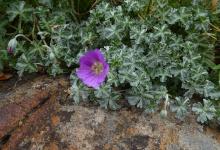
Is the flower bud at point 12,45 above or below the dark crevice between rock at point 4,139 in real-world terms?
above

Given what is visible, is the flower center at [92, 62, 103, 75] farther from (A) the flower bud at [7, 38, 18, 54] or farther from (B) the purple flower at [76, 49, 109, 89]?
(A) the flower bud at [7, 38, 18, 54]

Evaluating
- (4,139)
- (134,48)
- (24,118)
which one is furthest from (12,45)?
(134,48)

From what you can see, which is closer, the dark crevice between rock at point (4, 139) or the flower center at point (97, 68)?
the dark crevice between rock at point (4, 139)

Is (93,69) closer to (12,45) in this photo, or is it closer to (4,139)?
(12,45)

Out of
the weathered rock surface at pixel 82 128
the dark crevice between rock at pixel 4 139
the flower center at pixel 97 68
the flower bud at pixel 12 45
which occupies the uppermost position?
the flower bud at pixel 12 45

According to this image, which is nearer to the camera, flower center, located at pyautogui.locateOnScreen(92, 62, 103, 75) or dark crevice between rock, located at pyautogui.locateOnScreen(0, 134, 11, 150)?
dark crevice between rock, located at pyautogui.locateOnScreen(0, 134, 11, 150)

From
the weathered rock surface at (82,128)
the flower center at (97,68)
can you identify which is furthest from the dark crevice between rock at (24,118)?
the flower center at (97,68)

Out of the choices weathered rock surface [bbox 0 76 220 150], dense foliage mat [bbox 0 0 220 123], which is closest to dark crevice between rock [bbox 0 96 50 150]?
weathered rock surface [bbox 0 76 220 150]

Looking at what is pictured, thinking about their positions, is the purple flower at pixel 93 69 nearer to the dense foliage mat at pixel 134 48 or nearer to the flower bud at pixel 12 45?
the dense foliage mat at pixel 134 48

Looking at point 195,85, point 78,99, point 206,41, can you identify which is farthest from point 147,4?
point 78,99
